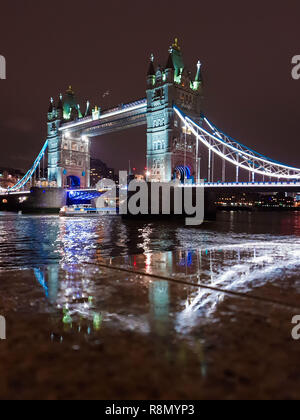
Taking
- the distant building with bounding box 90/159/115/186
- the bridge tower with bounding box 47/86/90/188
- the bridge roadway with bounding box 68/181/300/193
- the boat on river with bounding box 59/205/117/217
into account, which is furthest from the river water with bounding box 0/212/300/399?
the distant building with bounding box 90/159/115/186

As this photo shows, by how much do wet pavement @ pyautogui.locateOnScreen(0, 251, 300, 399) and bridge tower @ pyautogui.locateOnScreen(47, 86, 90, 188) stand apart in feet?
203

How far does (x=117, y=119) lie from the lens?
1994 inches

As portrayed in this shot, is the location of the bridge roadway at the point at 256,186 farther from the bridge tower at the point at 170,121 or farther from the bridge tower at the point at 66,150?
the bridge tower at the point at 66,150

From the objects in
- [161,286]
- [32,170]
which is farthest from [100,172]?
[161,286]

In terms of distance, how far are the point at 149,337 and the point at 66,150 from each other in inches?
2659

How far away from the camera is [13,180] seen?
351 feet

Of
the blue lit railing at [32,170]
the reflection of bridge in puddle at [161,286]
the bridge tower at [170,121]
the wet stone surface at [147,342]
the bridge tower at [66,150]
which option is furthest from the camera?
the blue lit railing at [32,170]

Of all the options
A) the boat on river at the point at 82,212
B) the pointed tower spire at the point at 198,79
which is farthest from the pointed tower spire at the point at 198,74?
the boat on river at the point at 82,212

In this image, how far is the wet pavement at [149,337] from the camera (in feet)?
7.68

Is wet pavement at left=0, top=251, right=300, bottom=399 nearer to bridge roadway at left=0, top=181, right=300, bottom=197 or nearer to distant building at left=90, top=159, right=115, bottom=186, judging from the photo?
bridge roadway at left=0, top=181, right=300, bottom=197

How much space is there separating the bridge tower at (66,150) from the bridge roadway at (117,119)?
6.75m

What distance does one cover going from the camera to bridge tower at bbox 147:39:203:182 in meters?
43.5
